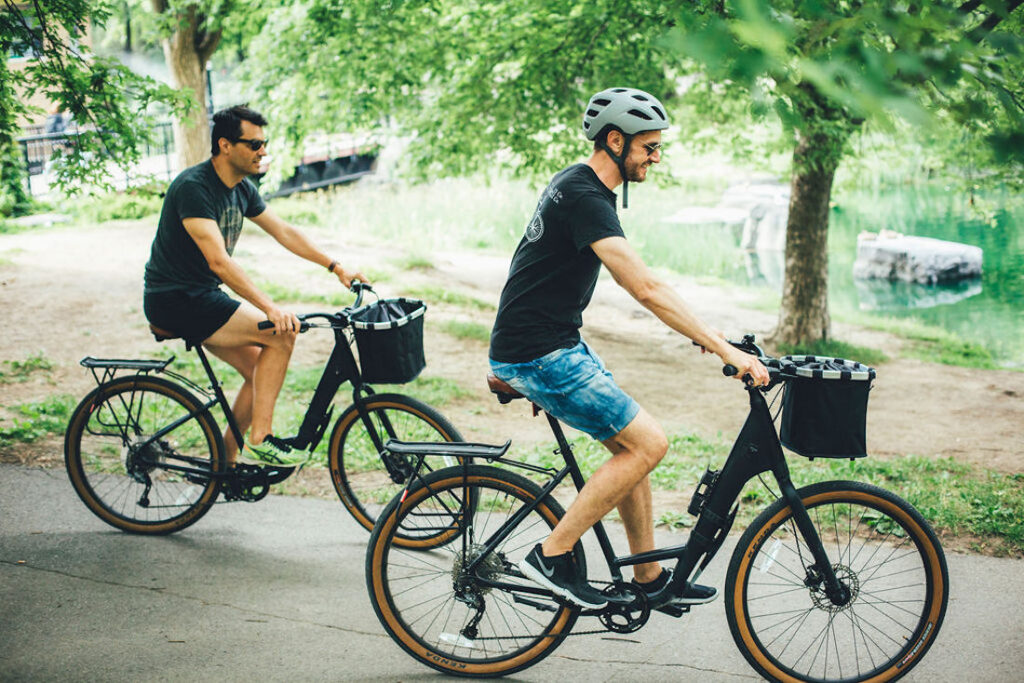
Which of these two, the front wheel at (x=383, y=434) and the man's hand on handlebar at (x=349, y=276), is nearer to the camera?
the front wheel at (x=383, y=434)

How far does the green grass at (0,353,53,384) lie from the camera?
290 inches

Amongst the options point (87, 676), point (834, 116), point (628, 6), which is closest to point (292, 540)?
point (87, 676)

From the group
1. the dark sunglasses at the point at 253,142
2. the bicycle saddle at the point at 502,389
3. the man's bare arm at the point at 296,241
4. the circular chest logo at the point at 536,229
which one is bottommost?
the bicycle saddle at the point at 502,389

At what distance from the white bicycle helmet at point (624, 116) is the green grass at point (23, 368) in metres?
5.88

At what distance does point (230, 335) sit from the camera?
14.9ft

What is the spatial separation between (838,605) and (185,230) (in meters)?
3.32

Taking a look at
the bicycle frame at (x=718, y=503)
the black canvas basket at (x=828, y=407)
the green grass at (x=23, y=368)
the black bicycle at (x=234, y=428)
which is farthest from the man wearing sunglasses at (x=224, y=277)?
the green grass at (x=23, y=368)

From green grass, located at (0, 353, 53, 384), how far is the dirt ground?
115 millimetres

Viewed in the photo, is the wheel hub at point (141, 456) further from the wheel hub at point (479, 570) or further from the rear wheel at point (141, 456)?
the wheel hub at point (479, 570)

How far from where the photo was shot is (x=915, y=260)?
16391 millimetres

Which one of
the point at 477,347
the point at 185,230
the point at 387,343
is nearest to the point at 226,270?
the point at 185,230

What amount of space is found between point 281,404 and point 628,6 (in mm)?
4381

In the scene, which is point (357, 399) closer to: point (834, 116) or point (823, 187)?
point (834, 116)

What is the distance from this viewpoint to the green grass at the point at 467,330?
9523 millimetres
